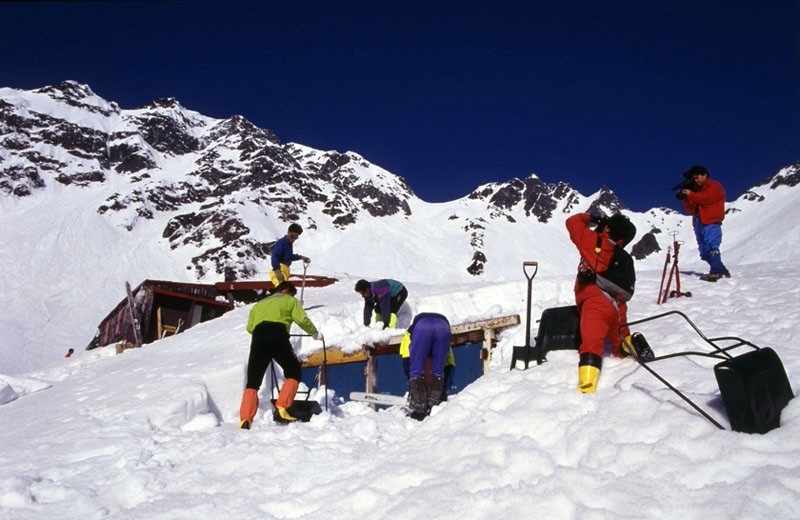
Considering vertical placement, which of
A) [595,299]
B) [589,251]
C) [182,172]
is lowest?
[595,299]

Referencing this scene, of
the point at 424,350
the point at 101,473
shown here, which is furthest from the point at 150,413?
the point at 424,350

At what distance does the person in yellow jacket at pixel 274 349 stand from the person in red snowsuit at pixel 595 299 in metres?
2.76

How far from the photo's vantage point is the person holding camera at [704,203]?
311 inches

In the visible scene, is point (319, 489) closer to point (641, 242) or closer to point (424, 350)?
point (424, 350)

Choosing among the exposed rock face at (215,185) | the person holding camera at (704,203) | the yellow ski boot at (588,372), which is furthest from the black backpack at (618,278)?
the exposed rock face at (215,185)

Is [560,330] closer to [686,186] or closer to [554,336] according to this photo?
[554,336]

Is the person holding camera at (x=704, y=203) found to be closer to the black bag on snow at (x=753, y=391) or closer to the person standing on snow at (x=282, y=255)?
the black bag on snow at (x=753, y=391)

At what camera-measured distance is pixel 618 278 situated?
4.04 m

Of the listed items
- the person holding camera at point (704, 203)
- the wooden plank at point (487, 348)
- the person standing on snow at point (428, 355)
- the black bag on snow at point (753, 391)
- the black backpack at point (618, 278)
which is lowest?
the wooden plank at point (487, 348)

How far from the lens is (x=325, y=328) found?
8.87 metres

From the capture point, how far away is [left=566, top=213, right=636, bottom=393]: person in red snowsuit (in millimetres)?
3604

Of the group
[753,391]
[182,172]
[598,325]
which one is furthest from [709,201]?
[182,172]

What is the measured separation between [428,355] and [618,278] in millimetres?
2335

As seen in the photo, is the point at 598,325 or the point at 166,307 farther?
the point at 166,307
